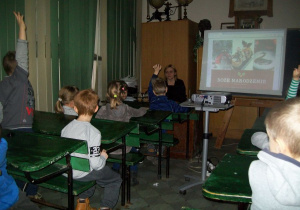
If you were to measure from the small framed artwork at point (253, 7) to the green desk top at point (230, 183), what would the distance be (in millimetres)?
4136

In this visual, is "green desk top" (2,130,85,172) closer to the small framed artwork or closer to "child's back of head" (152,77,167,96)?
"child's back of head" (152,77,167,96)

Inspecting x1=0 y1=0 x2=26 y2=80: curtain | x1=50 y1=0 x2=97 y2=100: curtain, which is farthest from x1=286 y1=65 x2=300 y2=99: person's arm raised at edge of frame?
x1=0 y1=0 x2=26 y2=80: curtain

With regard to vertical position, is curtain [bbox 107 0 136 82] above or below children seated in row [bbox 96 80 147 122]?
above

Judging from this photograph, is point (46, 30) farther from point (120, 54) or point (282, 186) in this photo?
point (282, 186)

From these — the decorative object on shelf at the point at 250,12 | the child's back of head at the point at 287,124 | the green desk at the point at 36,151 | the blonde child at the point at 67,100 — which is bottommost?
the green desk at the point at 36,151

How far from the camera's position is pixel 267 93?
4164mm

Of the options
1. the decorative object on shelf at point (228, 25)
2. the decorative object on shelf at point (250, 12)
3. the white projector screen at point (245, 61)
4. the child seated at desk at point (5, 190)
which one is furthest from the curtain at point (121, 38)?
the child seated at desk at point (5, 190)

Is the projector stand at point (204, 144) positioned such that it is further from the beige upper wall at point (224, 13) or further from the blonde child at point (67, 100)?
the beige upper wall at point (224, 13)

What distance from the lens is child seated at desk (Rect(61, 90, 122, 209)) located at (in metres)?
1.98

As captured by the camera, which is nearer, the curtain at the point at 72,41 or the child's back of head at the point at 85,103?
the child's back of head at the point at 85,103

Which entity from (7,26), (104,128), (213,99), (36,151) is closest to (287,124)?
(36,151)

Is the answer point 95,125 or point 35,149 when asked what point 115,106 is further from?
point 35,149

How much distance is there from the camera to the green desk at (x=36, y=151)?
58.7 inches

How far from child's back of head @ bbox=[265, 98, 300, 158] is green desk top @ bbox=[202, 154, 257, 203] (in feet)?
1.16
